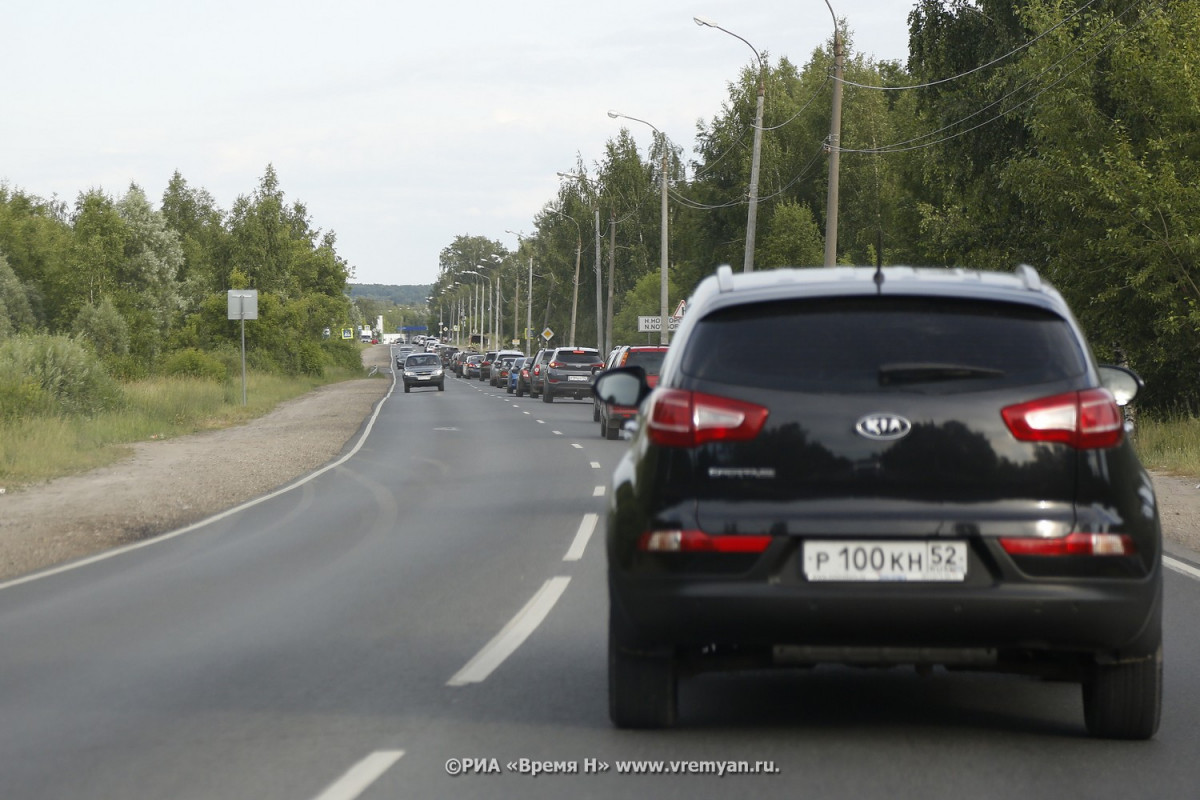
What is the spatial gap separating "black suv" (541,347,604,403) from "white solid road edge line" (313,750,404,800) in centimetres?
4316

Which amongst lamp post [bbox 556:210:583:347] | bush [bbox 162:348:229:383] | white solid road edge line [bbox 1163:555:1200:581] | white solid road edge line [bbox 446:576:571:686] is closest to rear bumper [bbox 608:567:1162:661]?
white solid road edge line [bbox 446:576:571:686]

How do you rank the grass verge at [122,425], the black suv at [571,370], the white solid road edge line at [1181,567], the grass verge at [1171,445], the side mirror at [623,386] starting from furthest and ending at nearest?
the black suv at [571,370] < the grass verge at [122,425] < the grass verge at [1171,445] < the white solid road edge line at [1181,567] < the side mirror at [623,386]

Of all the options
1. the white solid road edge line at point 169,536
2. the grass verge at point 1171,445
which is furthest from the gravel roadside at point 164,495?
the grass verge at point 1171,445

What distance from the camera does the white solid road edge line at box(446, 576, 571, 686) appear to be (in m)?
7.58

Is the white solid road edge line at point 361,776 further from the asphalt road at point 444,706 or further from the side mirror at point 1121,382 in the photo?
the side mirror at point 1121,382

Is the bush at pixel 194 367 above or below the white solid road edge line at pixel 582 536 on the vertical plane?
below

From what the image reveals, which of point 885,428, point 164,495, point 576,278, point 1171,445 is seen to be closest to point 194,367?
point 164,495

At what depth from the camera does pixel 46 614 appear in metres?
10.1

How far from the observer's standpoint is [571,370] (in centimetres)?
5016

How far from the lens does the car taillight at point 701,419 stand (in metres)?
5.54

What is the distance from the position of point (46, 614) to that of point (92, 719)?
372 cm

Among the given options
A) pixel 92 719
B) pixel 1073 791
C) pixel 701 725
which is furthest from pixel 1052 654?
pixel 92 719

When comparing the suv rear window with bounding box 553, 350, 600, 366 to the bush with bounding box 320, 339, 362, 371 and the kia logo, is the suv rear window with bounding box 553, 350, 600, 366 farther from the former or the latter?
the bush with bounding box 320, 339, 362, 371

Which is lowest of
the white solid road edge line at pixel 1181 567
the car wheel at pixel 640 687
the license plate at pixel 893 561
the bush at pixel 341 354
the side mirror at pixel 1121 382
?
the bush at pixel 341 354
